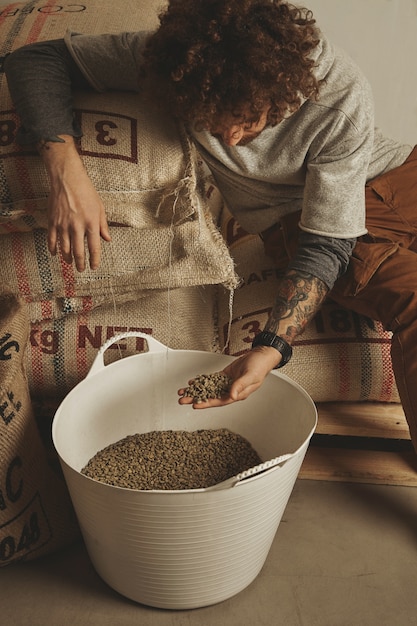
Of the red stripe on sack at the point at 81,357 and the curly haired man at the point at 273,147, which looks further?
the red stripe on sack at the point at 81,357

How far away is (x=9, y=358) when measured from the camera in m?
1.12

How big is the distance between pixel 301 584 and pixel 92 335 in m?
0.61

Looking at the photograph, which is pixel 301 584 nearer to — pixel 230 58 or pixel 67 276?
pixel 67 276

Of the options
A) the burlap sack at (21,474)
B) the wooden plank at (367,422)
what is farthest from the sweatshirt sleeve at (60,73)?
the wooden plank at (367,422)

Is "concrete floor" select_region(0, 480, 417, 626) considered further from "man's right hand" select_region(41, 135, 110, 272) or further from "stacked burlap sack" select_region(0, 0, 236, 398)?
"man's right hand" select_region(41, 135, 110, 272)

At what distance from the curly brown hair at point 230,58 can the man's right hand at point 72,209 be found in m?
0.20

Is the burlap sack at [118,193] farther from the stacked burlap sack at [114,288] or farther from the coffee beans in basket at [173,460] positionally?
the coffee beans in basket at [173,460]

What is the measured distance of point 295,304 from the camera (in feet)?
3.89

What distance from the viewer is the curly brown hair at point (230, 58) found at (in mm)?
935

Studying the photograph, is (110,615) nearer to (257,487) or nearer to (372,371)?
(257,487)

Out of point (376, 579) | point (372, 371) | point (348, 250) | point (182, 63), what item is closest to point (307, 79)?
point (182, 63)

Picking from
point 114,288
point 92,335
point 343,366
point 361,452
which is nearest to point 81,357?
point 92,335

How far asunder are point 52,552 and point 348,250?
772 mm

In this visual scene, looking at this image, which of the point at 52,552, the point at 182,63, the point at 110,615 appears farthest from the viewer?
the point at 52,552
